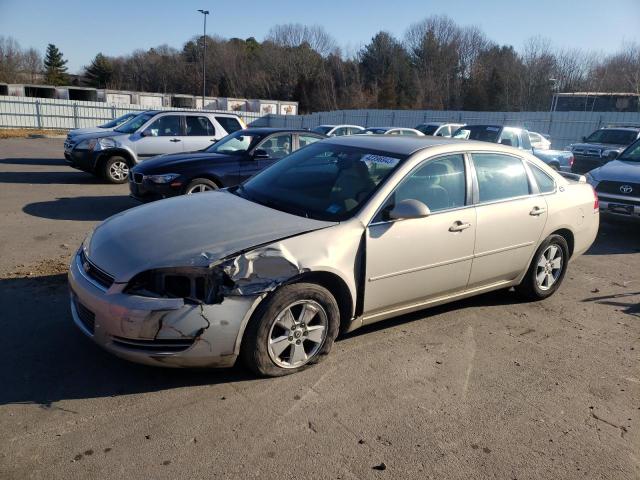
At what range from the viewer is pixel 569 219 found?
17.8ft

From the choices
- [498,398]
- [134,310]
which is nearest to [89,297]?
[134,310]

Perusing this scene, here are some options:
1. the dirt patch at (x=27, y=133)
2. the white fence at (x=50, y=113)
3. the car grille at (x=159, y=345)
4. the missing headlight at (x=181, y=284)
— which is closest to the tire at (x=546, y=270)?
the missing headlight at (x=181, y=284)

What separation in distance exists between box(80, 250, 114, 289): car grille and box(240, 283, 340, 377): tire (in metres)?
0.96

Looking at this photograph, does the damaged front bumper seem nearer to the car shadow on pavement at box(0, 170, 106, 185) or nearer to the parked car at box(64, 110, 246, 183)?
the parked car at box(64, 110, 246, 183)

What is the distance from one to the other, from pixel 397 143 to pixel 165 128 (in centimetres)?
874

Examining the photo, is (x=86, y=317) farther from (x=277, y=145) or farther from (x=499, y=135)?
(x=499, y=135)

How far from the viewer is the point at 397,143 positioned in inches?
184

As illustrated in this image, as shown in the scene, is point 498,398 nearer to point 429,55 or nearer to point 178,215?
point 178,215

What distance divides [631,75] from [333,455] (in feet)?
216

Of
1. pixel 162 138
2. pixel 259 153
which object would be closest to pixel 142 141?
pixel 162 138

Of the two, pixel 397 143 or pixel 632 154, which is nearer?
pixel 397 143

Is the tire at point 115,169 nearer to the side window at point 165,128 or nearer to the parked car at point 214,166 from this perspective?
the side window at point 165,128

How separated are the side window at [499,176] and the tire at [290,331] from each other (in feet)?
6.35

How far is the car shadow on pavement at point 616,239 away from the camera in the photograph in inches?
310
